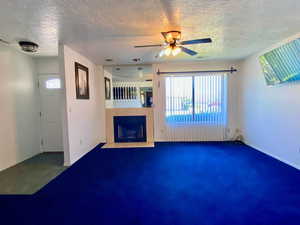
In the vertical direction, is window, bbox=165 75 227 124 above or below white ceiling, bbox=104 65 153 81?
below

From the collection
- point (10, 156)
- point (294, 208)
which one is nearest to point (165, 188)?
→ point (294, 208)

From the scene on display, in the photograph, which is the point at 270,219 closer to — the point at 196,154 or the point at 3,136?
the point at 196,154

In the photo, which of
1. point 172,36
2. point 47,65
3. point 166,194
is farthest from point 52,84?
point 166,194

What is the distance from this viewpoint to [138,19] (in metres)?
2.42

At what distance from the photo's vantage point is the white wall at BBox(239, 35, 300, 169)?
3.23m

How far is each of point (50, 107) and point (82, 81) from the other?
115 centimetres

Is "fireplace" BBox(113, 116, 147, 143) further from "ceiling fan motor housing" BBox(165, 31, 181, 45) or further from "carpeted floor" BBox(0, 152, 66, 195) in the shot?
"ceiling fan motor housing" BBox(165, 31, 181, 45)

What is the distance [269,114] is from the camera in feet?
12.7

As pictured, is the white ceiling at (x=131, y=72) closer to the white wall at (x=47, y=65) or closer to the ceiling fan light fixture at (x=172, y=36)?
the white wall at (x=47, y=65)

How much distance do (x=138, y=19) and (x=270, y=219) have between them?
2.86 m

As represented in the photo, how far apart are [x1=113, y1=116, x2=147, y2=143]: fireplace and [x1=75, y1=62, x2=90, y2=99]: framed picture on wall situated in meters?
1.29

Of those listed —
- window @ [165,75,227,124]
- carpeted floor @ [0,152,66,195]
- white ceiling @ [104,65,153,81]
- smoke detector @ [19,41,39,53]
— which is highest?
smoke detector @ [19,41,39,53]

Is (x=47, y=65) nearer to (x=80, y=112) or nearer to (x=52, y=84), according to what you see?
(x=52, y=84)

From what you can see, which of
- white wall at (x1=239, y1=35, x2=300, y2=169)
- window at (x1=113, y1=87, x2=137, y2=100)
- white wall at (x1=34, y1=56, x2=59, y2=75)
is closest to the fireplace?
window at (x1=113, y1=87, x2=137, y2=100)
